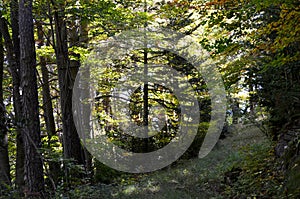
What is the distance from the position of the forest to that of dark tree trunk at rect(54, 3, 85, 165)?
0.13 ft

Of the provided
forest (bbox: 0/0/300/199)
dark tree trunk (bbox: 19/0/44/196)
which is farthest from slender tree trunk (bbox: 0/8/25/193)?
dark tree trunk (bbox: 19/0/44/196)

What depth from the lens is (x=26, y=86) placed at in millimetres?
6527

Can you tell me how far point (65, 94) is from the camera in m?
9.75

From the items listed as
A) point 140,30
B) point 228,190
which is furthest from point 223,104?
point 228,190

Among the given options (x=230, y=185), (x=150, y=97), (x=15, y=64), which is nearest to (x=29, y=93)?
(x=15, y=64)

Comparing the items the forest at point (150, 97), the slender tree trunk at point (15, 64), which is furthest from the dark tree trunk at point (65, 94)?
the slender tree trunk at point (15, 64)

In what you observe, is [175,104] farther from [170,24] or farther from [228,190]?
[228,190]

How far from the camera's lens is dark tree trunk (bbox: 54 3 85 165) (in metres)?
9.26

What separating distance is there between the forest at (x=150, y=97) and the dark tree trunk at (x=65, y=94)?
0.04 meters

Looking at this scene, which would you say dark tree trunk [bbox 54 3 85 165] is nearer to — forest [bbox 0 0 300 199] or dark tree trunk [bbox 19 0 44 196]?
forest [bbox 0 0 300 199]

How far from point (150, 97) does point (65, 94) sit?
6844 mm

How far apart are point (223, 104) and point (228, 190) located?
1016 centimetres

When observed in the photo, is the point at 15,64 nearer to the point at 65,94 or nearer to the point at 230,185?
the point at 65,94

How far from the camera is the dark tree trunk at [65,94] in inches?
365
